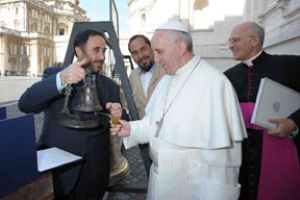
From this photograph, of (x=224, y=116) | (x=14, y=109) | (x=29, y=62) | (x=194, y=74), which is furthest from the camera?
(x=29, y=62)

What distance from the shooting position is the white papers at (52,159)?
1185 mm

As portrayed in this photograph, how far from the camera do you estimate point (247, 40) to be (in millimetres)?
2178

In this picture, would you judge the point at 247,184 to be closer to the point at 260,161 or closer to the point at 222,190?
the point at 260,161

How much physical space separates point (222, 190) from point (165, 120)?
0.59m

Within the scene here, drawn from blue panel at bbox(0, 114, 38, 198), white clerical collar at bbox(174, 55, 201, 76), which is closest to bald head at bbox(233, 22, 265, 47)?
white clerical collar at bbox(174, 55, 201, 76)

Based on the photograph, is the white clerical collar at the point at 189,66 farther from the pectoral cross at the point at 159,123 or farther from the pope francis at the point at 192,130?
the pectoral cross at the point at 159,123

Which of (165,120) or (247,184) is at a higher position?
(165,120)

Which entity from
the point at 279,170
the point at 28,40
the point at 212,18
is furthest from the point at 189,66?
the point at 28,40

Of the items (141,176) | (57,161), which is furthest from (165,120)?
(141,176)

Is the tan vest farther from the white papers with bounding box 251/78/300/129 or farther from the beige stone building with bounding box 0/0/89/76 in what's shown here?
the beige stone building with bounding box 0/0/89/76

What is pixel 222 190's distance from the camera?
1297 millimetres

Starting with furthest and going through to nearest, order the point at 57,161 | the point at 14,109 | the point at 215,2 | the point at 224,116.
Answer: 1. the point at 215,2
2. the point at 14,109
3. the point at 224,116
4. the point at 57,161

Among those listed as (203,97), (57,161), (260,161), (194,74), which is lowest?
(260,161)

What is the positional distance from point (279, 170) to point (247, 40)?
1320mm
